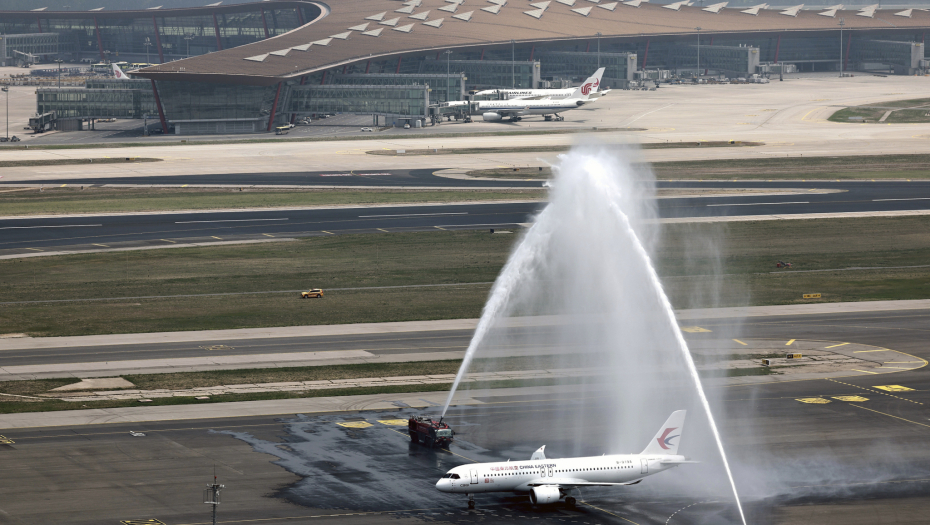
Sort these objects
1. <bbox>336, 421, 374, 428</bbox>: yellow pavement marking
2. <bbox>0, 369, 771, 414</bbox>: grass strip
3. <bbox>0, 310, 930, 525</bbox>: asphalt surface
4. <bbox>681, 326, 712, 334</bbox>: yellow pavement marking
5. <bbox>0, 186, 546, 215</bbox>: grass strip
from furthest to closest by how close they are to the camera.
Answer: <bbox>0, 186, 546, 215</bbox>: grass strip, <bbox>681, 326, 712, 334</bbox>: yellow pavement marking, <bbox>0, 369, 771, 414</bbox>: grass strip, <bbox>336, 421, 374, 428</bbox>: yellow pavement marking, <bbox>0, 310, 930, 525</bbox>: asphalt surface

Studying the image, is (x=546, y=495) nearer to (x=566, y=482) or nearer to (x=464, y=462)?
(x=566, y=482)

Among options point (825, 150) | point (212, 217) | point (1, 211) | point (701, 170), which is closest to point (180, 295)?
point (212, 217)

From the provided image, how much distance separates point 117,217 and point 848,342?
8959cm

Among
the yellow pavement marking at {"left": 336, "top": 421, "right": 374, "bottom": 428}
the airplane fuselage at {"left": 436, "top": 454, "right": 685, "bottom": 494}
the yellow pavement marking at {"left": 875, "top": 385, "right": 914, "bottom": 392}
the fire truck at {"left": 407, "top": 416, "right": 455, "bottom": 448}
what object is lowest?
the yellow pavement marking at {"left": 875, "top": 385, "right": 914, "bottom": 392}

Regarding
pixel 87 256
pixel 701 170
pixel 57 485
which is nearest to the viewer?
pixel 57 485

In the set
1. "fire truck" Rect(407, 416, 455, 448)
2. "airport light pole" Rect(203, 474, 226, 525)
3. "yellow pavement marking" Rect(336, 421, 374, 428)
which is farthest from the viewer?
"yellow pavement marking" Rect(336, 421, 374, 428)

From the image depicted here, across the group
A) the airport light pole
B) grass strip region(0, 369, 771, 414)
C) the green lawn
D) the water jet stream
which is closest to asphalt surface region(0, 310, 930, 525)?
A: the airport light pole

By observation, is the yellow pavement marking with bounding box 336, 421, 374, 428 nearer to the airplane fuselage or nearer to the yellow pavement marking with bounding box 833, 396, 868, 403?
the airplane fuselage

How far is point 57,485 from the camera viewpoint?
50.0m

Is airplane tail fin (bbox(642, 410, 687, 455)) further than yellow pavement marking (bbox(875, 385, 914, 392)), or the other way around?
yellow pavement marking (bbox(875, 385, 914, 392))

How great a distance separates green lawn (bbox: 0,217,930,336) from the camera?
8856cm

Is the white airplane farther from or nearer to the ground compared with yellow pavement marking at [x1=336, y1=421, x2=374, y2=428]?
farther from the ground

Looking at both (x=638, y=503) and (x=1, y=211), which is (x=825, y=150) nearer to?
(x=1, y=211)

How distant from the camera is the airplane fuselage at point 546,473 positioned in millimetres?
46588
